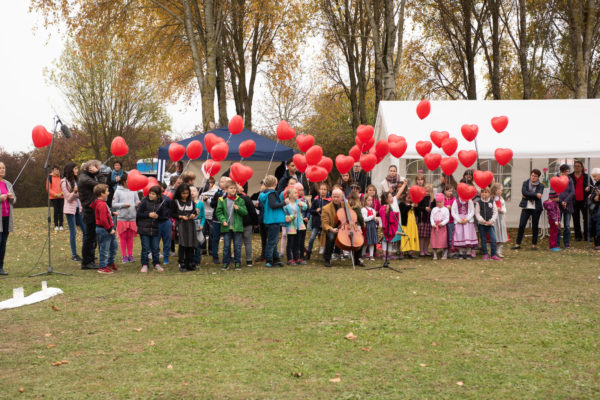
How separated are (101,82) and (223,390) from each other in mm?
33273

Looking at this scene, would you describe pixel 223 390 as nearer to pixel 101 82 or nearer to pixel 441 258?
pixel 441 258

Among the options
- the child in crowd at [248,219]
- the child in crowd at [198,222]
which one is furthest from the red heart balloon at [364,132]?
the child in crowd at [198,222]

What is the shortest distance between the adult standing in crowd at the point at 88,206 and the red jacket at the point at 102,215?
26 centimetres

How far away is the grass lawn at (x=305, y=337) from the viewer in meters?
3.96

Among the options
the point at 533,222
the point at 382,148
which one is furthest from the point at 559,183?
the point at 382,148

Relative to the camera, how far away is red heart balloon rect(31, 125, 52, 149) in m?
8.71

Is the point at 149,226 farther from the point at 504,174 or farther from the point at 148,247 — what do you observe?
the point at 504,174

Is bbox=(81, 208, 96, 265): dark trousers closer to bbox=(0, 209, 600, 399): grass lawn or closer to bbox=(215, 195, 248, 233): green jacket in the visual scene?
bbox=(0, 209, 600, 399): grass lawn

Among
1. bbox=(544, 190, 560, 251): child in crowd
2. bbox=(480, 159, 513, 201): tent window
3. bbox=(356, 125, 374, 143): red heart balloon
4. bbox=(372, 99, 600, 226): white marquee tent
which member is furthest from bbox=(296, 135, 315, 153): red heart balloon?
bbox=(480, 159, 513, 201): tent window

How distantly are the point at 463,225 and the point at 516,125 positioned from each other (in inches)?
203

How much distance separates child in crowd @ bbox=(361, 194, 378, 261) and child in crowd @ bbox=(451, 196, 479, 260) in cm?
165

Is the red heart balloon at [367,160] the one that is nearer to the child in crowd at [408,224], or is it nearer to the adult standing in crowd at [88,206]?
the child in crowd at [408,224]

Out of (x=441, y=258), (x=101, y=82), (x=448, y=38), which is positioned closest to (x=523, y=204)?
(x=441, y=258)

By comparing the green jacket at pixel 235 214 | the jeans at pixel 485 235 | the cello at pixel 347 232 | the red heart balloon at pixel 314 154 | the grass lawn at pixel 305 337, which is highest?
the red heart balloon at pixel 314 154
